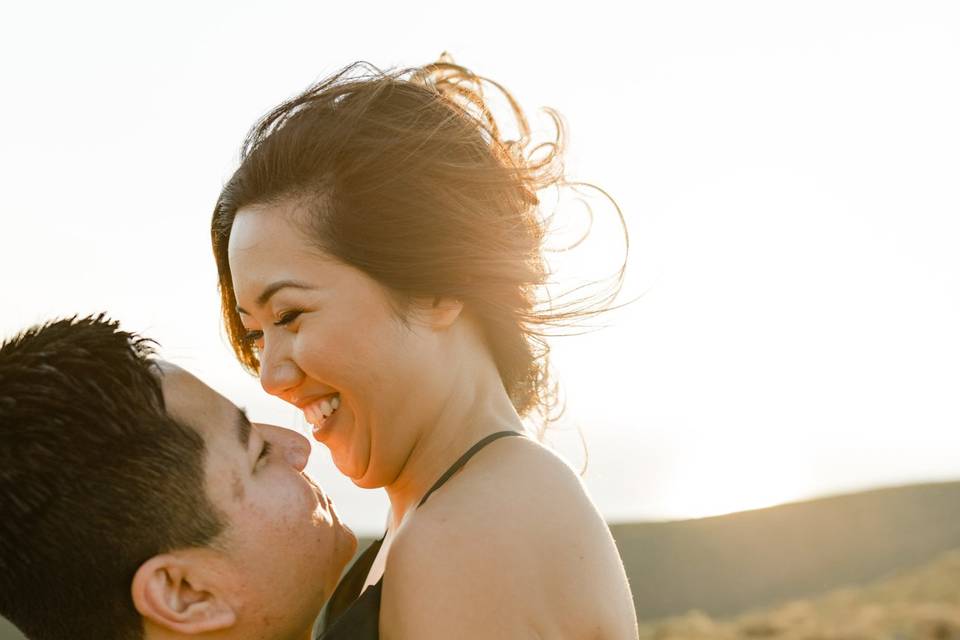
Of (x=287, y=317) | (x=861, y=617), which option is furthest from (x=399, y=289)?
(x=861, y=617)

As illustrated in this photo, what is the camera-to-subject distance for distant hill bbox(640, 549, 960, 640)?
353 inches

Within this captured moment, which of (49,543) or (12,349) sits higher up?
(12,349)

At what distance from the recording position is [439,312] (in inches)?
108

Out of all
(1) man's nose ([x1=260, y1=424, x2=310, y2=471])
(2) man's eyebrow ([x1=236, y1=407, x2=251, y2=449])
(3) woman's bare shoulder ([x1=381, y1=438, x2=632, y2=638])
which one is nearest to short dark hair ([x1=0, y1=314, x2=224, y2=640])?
(2) man's eyebrow ([x1=236, y1=407, x2=251, y2=449])

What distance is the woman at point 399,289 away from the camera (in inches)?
104

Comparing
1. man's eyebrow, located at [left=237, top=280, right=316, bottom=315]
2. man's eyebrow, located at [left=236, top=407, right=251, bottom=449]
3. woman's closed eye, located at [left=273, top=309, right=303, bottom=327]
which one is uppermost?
man's eyebrow, located at [left=237, top=280, right=316, bottom=315]

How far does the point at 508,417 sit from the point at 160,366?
33.7 inches

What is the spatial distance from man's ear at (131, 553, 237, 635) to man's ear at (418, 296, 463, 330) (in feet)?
2.68

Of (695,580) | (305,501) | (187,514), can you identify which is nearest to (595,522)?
(305,501)

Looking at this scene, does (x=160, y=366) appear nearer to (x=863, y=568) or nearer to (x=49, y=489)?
(x=49, y=489)

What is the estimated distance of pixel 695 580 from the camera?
41.4 feet

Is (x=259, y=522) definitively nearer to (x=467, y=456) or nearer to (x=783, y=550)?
(x=467, y=456)

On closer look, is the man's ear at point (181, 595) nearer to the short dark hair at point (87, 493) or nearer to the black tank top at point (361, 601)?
the short dark hair at point (87, 493)

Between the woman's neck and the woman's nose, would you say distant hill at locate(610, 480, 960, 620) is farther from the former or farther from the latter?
the woman's nose
